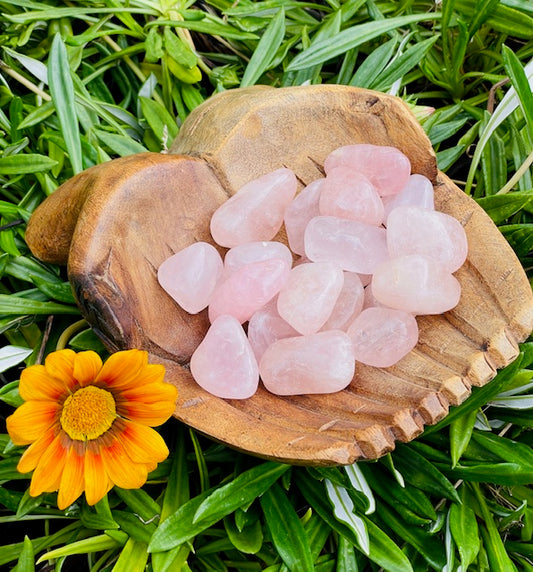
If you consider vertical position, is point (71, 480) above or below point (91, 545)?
A: above

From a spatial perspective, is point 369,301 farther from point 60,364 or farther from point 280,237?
point 60,364

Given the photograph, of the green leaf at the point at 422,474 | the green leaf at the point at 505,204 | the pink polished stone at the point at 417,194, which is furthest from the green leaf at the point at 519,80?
the green leaf at the point at 422,474

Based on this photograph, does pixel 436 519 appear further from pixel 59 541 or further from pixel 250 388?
pixel 59 541

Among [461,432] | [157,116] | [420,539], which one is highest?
[157,116]

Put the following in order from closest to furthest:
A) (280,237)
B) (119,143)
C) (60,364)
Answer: (60,364) < (280,237) < (119,143)

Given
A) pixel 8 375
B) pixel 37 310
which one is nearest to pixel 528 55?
pixel 37 310

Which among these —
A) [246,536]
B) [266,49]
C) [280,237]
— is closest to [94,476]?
[246,536]
